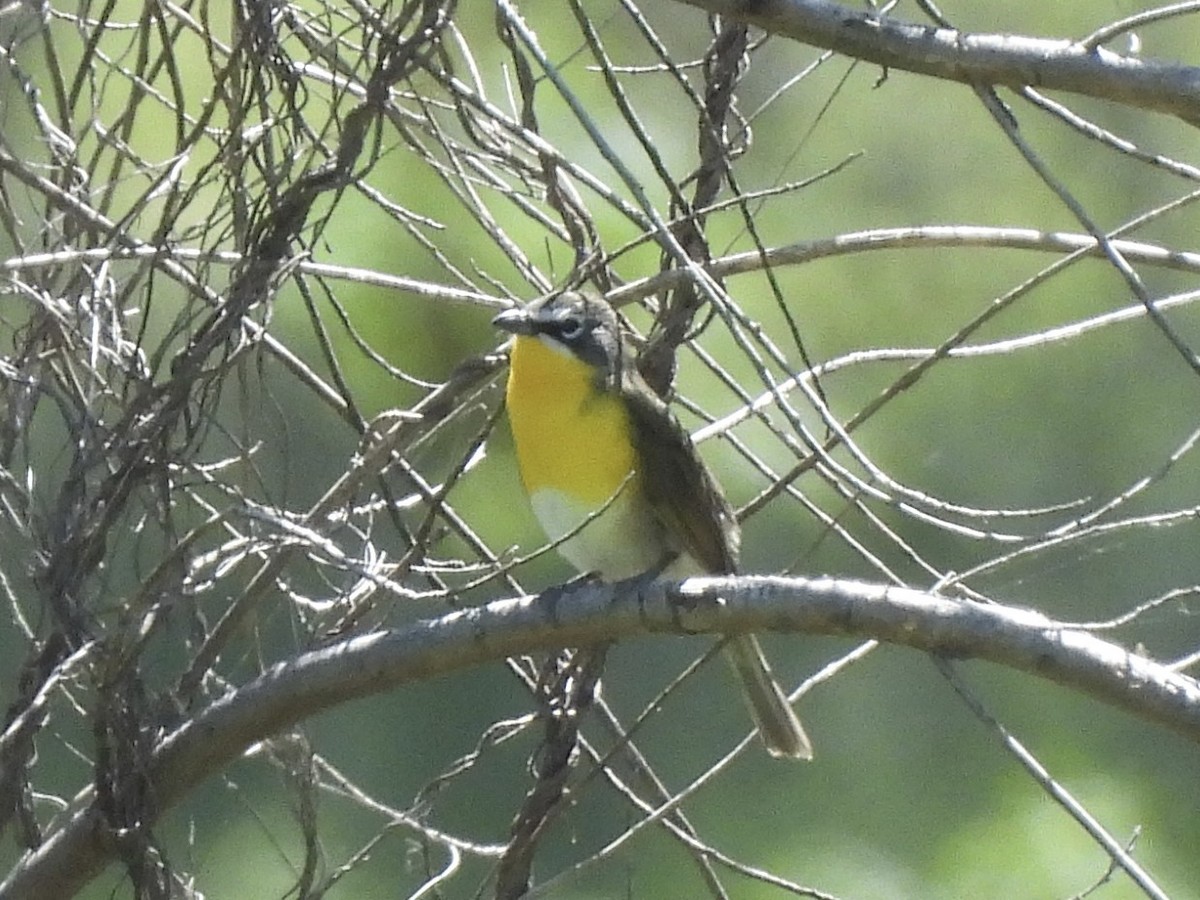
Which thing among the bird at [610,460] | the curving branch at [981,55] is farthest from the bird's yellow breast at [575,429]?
the curving branch at [981,55]

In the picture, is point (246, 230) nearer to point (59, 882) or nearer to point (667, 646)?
point (59, 882)

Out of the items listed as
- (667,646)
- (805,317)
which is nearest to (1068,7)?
(805,317)

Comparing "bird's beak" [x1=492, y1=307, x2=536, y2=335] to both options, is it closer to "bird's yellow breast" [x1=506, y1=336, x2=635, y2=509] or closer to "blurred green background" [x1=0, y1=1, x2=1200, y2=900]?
"bird's yellow breast" [x1=506, y1=336, x2=635, y2=509]

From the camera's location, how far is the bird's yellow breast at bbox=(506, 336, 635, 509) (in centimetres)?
337

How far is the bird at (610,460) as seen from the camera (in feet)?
10.9

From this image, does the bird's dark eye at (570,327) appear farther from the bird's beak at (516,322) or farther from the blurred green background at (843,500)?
the blurred green background at (843,500)

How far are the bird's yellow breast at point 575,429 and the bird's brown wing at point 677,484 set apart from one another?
3 cm

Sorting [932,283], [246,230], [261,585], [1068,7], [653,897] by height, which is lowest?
[653,897]

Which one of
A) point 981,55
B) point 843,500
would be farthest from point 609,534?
point 981,55

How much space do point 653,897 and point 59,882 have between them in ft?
7.93

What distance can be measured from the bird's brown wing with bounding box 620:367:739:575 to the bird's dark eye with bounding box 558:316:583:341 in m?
0.18

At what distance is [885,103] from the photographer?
6.23 metres

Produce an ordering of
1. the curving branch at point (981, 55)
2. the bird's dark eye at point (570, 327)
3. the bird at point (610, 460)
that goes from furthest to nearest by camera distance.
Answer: the bird at point (610, 460)
the bird's dark eye at point (570, 327)
the curving branch at point (981, 55)

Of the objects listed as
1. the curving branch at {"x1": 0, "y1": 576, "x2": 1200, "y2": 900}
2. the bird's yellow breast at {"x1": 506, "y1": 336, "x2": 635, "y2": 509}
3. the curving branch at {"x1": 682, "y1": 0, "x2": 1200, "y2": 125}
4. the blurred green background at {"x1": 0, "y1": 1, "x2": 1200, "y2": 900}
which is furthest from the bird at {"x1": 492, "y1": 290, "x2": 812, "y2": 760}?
the curving branch at {"x1": 682, "y1": 0, "x2": 1200, "y2": 125}
